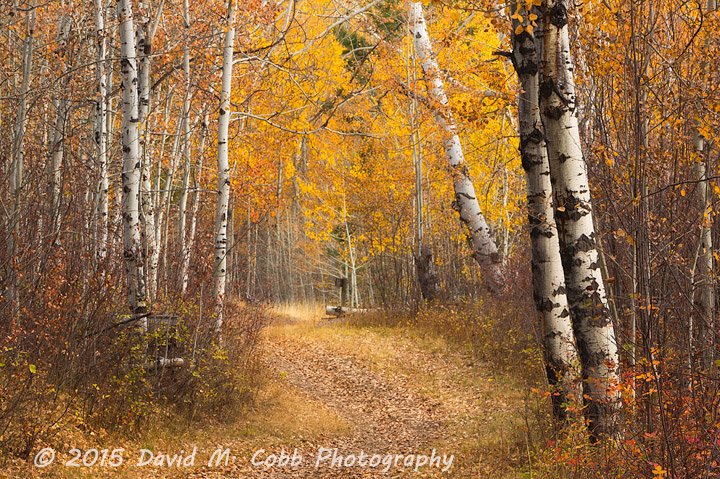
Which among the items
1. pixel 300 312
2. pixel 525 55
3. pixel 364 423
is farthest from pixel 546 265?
pixel 300 312

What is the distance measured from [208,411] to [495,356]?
478 cm

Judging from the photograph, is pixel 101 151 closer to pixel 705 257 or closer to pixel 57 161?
pixel 57 161

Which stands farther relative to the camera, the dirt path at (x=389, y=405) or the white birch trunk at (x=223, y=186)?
the white birch trunk at (x=223, y=186)

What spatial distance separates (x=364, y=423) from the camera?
7730mm

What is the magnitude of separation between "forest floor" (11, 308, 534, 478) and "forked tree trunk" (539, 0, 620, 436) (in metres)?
0.93

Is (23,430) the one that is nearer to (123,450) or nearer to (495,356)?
(123,450)

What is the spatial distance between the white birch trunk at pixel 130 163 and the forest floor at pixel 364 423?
1.61 meters

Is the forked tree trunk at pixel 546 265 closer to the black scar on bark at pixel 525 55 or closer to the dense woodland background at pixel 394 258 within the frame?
the black scar on bark at pixel 525 55

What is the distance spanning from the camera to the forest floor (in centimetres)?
560

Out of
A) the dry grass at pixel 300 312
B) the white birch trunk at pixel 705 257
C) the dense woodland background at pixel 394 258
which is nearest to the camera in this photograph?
the dense woodland background at pixel 394 258

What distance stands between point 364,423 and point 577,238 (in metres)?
4.29

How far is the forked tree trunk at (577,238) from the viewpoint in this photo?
449 centimetres

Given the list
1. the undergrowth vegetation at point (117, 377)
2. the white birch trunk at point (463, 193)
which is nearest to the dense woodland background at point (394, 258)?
the undergrowth vegetation at point (117, 377)

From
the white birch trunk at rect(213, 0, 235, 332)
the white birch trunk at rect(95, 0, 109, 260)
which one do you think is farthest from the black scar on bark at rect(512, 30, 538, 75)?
the white birch trunk at rect(95, 0, 109, 260)
